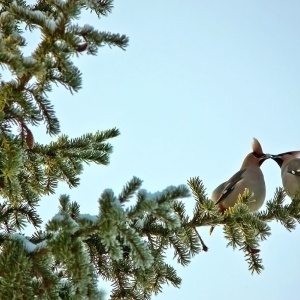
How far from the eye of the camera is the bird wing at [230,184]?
471cm

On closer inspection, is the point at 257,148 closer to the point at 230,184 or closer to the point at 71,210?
the point at 230,184

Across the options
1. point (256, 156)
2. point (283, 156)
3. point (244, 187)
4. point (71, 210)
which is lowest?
point (71, 210)

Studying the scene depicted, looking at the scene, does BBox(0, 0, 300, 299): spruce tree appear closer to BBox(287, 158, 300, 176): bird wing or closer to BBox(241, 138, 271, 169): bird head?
BBox(287, 158, 300, 176): bird wing

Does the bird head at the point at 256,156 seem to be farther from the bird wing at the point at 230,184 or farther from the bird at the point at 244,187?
the bird wing at the point at 230,184

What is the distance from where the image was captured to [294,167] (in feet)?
16.6

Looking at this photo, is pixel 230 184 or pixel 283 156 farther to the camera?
pixel 283 156

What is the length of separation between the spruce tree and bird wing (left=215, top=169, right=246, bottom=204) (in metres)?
1.35

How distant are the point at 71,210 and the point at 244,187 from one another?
2474 mm

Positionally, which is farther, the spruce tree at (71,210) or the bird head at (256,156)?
the bird head at (256,156)

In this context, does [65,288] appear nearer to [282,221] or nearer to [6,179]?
[6,179]

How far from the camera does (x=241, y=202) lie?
3016 mm

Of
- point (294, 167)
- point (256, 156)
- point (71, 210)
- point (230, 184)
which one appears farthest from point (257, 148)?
point (71, 210)

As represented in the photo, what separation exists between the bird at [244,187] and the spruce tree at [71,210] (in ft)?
4.13

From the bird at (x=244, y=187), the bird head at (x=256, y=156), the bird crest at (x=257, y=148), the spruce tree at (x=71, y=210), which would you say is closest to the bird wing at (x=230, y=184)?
the bird at (x=244, y=187)
